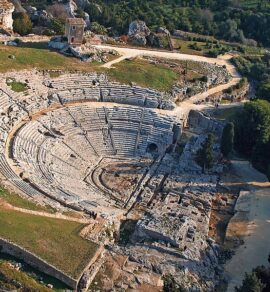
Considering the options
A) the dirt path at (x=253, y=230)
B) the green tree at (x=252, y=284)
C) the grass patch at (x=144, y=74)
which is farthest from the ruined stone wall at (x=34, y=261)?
the grass patch at (x=144, y=74)

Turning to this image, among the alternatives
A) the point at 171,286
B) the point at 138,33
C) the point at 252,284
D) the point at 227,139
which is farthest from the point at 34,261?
the point at 138,33

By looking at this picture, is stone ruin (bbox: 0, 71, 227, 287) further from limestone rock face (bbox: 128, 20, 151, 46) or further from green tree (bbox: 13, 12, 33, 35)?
limestone rock face (bbox: 128, 20, 151, 46)

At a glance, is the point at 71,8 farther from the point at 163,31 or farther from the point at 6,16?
the point at 6,16

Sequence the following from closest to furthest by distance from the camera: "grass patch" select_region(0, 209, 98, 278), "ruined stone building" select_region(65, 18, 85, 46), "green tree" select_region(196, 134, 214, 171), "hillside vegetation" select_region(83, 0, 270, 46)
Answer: "grass patch" select_region(0, 209, 98, 278), "green tree" select_region(196, 134, 214, 171), "ruined stone building" select_region(65, 18, 85, 46), "hillside vegetation" select_region(83, 0, 270, 46)

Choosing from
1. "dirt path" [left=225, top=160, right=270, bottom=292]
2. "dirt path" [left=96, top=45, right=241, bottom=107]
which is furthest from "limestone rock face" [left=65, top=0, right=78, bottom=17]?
"dirt path" [left=225, top=160, right=270, bottom=292]

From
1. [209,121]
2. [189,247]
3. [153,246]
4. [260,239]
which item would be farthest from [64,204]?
[209,121]

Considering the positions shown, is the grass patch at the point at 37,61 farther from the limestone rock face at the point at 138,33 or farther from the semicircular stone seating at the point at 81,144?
the limestone rock face at the point at 138,33
